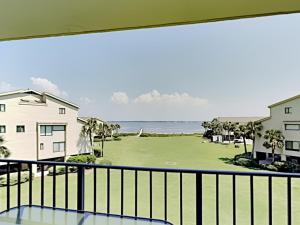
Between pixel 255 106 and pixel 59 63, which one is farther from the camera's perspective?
pixel 59 63

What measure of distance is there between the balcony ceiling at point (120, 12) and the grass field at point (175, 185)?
4.75ft

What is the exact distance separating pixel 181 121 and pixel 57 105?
139cm

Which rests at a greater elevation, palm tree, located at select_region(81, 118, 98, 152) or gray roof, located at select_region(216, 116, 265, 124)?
gray roof, located at select_region(216, 116, 265, 124)

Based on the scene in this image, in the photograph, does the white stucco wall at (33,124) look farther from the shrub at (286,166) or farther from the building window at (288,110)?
the building window at (288,110)

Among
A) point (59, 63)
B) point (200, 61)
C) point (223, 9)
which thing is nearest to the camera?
point (223, 9)

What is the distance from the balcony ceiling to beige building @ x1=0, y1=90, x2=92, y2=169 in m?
1.16

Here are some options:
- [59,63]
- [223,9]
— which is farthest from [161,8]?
[59,63]

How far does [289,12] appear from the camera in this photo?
1.63 m

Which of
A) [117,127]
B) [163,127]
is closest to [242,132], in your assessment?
[163,127]

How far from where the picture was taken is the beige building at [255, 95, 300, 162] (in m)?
2.58

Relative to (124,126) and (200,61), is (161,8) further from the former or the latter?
(124,126)

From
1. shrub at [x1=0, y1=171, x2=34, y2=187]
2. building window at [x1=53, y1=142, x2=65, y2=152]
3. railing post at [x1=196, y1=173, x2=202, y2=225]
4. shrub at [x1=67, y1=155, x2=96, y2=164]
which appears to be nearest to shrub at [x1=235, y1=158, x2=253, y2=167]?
railing post at [x1=196, y1=173, x2=202, y2=225]

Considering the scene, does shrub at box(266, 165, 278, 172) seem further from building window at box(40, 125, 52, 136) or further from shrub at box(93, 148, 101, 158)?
building window at box(40, 125, 52, 136)

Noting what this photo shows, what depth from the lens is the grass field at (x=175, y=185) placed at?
2.77m
